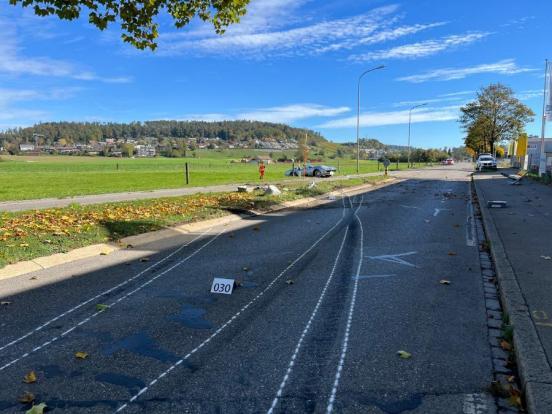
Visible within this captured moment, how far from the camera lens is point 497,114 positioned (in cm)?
6919

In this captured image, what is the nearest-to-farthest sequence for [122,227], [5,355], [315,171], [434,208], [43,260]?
[5,355] < [43,260] < [122,227] < [434,208] < [315,171]

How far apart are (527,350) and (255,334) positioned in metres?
2.42

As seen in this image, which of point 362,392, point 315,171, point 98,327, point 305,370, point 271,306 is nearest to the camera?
point 362,392

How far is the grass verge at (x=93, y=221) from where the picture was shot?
7965 millimetres

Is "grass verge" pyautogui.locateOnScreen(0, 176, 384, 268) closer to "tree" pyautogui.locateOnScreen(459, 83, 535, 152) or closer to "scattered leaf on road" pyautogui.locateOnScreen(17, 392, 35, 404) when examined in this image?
"scattered leaf on road" pyautogui.locateOnScreen(17, 392, 35, 404)

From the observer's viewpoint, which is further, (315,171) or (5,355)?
(315,171)

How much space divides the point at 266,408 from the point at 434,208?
544 inches

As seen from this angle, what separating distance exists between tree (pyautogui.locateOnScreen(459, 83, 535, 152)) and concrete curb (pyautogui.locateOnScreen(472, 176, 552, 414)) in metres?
70.1

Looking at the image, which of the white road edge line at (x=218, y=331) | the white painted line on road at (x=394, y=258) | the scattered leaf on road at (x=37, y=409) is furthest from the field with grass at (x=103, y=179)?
the scattered leaf on road at (x=37, y=409)

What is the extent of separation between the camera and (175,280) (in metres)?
6.62

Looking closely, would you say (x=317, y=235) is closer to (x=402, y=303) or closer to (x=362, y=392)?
(x=402, y=303)

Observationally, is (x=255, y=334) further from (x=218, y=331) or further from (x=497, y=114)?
(x=497, y=114)

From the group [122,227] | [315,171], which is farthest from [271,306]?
[315,171]

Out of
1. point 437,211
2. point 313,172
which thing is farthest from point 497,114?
point 437,211
